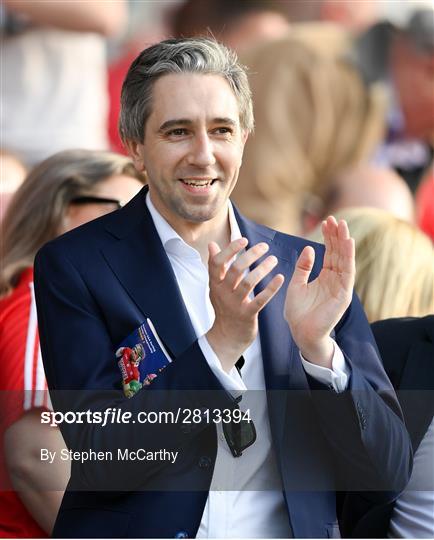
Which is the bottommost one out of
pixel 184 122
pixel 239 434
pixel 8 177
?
pixel 8 177

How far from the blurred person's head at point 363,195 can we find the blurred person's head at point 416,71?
70cm

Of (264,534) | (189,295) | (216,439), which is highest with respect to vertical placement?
(189,295)

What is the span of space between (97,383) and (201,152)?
482 millimetres

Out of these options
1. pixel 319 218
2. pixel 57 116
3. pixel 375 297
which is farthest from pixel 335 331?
pixel 57 116

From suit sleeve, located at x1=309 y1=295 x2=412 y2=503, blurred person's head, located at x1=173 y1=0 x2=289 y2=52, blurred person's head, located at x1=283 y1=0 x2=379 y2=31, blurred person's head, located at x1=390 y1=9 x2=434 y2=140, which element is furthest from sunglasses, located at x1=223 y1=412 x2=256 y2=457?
Answer: blurred person's head, located at x1=283 y1=0 x2=379 y2=31

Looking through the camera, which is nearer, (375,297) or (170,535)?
(170,535)

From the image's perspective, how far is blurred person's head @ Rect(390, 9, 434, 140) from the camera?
19.4 ft

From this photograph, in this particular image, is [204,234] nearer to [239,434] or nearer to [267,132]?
[239,434]

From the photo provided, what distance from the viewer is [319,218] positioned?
201 inches

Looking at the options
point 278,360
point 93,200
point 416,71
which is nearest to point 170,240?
point 278,360

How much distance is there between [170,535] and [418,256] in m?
1.20

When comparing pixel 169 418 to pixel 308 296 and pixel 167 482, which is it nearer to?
pixel 167 482

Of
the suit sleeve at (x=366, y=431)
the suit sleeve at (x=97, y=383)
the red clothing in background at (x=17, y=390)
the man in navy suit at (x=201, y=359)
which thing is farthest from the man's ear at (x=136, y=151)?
the red clothing in background at (x=17, y=390)

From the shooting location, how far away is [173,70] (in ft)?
7.97
